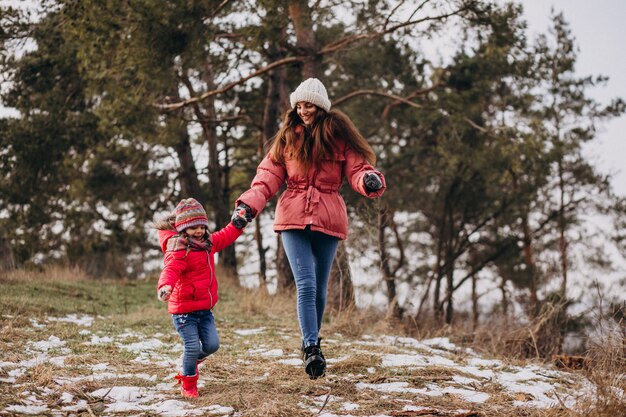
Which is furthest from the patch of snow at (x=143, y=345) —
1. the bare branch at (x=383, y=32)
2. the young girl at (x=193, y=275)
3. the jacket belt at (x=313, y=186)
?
the bare branch at (x=383, y=32)

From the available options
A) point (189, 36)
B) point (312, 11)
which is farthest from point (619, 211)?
point (189, 36)

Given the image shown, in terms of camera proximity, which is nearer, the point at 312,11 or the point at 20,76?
the point at 312,11

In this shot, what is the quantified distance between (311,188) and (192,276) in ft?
3.32

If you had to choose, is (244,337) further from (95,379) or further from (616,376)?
(616,376)

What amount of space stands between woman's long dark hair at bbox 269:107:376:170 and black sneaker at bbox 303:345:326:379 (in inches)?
49.5

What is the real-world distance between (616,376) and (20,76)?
1398 cm

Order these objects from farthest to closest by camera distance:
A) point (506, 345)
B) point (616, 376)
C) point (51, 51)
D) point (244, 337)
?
point (51, 51), point (506, 345), point (244, 337), point (616, 376)

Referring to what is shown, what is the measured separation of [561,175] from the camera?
64.8 ft

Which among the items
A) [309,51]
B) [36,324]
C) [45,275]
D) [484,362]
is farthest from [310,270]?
[45,275]

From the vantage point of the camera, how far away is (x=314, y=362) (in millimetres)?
4355

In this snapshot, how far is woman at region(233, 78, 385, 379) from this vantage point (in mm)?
4508

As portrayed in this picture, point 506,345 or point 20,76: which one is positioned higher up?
point 20,76

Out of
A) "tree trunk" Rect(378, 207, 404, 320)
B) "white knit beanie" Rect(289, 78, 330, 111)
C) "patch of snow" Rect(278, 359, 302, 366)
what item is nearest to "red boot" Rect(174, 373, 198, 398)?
"patch of snow" Rect(278, 359, 302, 366)

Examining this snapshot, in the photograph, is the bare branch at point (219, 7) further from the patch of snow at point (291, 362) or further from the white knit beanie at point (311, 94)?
the patch of snow at point (291, 362)
